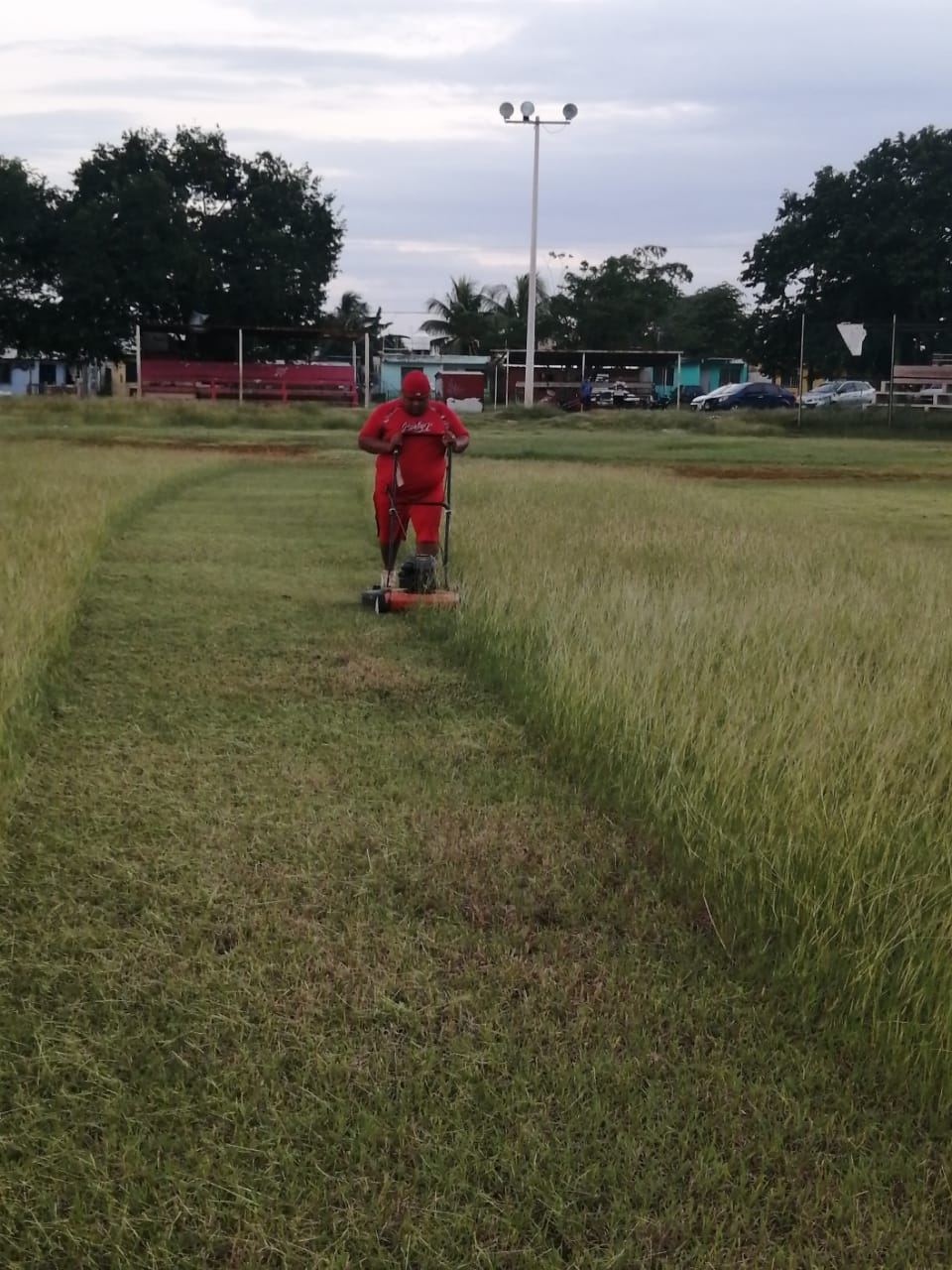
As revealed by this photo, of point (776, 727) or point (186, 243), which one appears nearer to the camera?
point (776, 727)

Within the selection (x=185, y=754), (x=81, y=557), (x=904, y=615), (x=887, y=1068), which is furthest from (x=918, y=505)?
(x=887, y=1068)

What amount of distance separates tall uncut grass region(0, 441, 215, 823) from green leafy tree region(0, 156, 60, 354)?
103ft

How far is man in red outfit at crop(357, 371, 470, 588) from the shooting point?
752 centimetres

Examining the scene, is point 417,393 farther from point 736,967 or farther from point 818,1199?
point 818,1199

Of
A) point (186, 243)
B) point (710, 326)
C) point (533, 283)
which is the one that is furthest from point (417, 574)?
point (710, 326)

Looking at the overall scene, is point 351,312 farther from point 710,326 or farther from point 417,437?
point 417,437

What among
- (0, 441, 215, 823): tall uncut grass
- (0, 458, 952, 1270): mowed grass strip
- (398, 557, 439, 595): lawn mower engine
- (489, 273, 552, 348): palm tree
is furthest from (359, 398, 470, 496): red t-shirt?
(489, 273, 552, 348): palm tree

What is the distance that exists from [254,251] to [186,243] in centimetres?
307

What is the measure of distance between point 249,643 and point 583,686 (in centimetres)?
224

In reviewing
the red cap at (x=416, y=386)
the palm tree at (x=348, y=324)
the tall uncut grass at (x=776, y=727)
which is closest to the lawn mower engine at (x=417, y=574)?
the tall uncut grass at (x=776, y=727)

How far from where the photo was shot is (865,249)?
5034 centimetres

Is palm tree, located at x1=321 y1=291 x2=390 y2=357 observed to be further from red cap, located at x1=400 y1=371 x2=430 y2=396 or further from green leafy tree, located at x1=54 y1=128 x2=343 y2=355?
red cap, located at x1=400 y1=371 x2=430 y2=396

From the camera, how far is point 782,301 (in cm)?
5356

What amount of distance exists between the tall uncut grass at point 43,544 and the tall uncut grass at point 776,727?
1912mm
